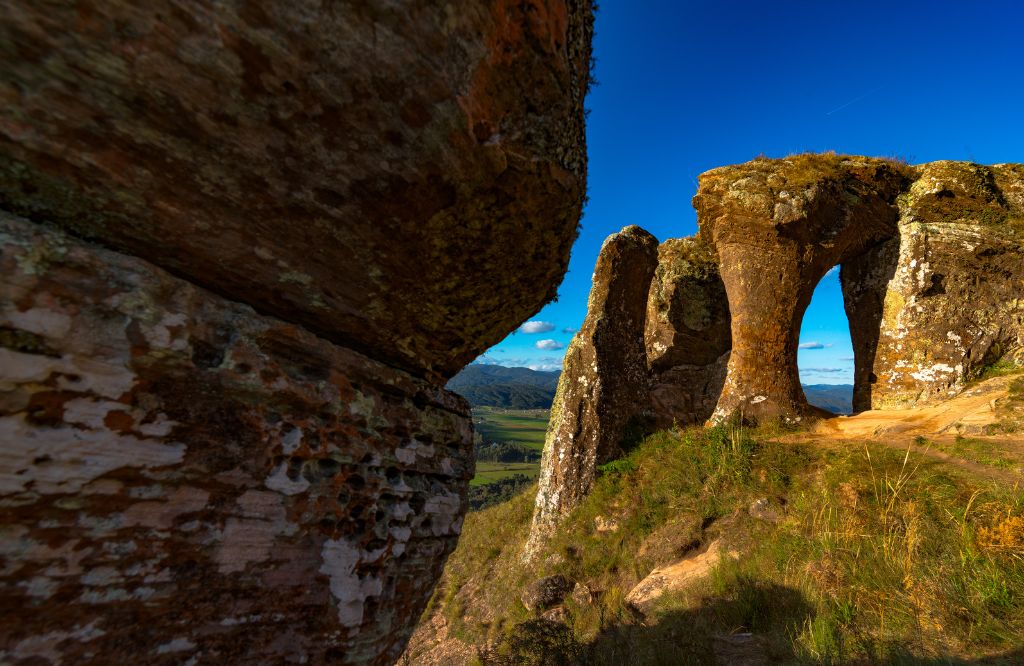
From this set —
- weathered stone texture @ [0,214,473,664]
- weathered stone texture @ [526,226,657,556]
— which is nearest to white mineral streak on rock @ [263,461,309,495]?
weathered stone texture @ [0,214,473,664]

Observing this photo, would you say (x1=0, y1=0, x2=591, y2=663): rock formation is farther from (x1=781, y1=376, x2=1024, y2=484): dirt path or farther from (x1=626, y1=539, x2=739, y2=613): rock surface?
(x1=781, y1=376, x2=1024, y2=484): dirt path

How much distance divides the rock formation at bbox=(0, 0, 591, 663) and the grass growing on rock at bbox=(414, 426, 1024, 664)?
12.8ft

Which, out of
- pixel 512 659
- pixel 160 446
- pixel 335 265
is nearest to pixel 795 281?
pixel 512 659

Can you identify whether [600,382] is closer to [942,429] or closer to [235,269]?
[942,429]

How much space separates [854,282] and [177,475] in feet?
50.5

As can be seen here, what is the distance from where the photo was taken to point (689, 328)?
15305 millimetres

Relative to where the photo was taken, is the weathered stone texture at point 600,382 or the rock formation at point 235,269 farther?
the weathered stone texture at point 600,382

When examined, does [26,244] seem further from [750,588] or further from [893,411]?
[893,411]

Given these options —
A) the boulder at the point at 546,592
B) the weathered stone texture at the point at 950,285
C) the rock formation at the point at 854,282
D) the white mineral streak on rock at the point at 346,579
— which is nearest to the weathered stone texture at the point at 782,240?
the rock formation at the point at 854,282

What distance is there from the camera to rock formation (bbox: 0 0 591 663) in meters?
1.66

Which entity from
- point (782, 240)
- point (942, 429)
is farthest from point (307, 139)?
point (782, 240)

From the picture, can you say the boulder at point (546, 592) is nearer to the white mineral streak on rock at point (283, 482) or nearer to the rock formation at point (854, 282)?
the rock formation at point (854, 282)

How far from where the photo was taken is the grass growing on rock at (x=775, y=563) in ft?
13.1

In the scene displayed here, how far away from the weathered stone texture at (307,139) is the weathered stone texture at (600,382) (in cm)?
827
